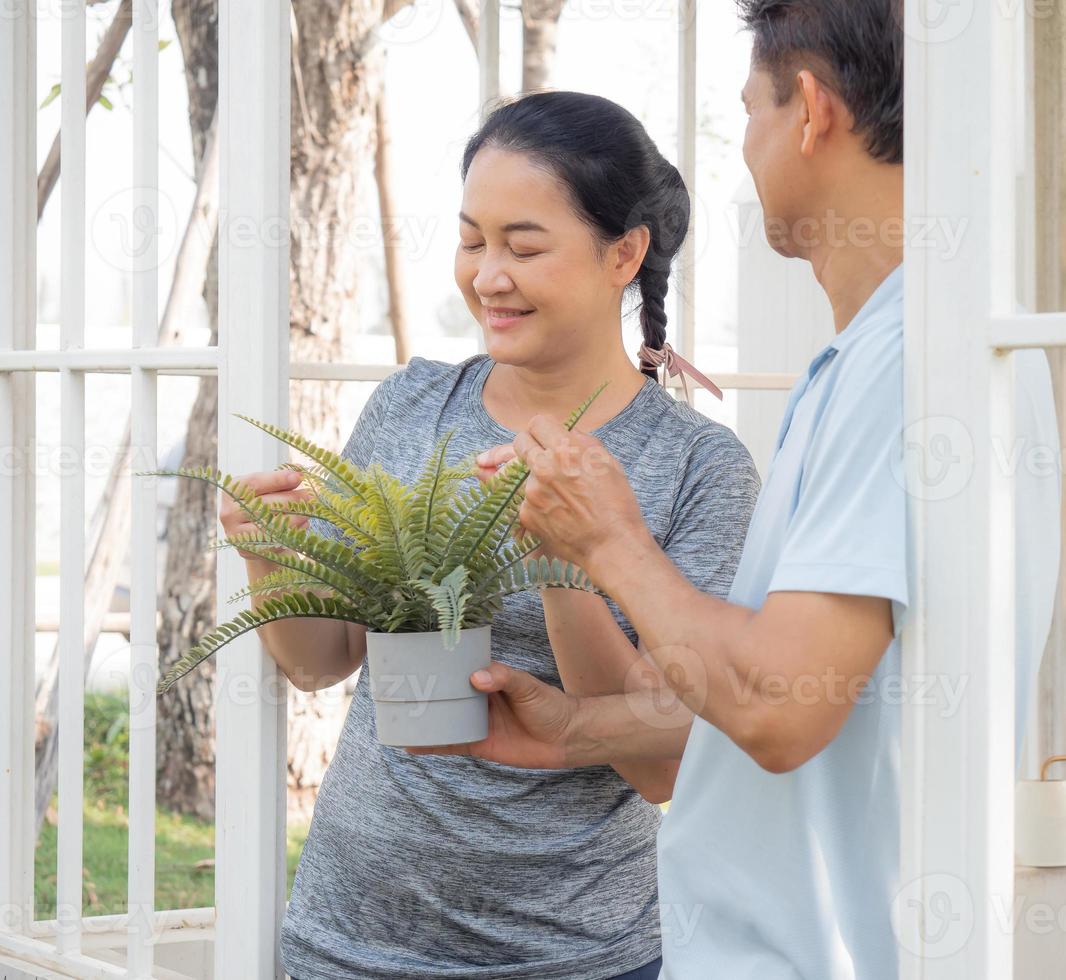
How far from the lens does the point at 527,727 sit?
1.64m

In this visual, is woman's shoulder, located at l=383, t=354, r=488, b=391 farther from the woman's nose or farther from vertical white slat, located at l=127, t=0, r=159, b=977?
vertical white slat, located at l=127, t=0, r=159, b=977

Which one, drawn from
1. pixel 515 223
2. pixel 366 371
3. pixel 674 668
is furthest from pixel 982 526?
pixel 366 371

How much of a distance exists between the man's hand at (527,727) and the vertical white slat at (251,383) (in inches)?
14.8

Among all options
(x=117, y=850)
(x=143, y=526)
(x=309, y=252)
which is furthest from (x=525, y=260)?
(x=117, y=850)

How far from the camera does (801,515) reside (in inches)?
45.9

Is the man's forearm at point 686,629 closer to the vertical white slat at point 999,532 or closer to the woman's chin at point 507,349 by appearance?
the vertical white slat at point 999,532

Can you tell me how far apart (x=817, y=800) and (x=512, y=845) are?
22.7 inches

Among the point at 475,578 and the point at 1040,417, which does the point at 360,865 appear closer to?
the point at 475,578

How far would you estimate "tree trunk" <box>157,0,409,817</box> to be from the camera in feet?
17.0

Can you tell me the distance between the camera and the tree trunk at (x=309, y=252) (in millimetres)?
5180

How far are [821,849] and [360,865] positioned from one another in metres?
0.75

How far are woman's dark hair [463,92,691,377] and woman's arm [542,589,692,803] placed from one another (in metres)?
0.54

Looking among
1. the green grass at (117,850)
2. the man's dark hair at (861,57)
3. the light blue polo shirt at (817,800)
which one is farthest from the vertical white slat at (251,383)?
the green grass at (117,850)

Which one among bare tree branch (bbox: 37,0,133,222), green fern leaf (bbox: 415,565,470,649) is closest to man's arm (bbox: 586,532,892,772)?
green fern leaf (bbox: 415,565,470,649)
